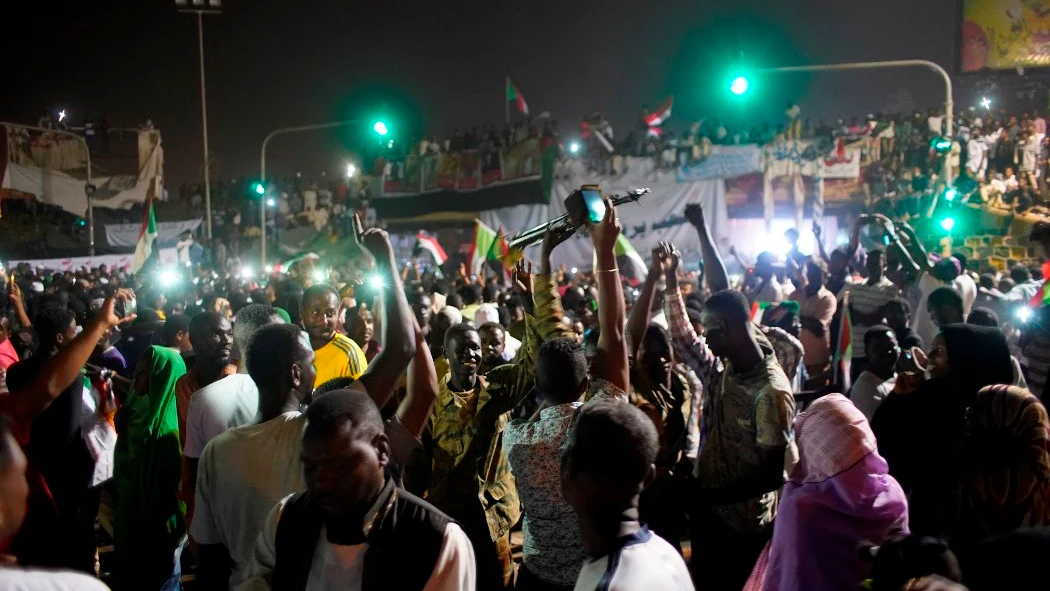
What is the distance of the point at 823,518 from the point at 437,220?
22595 mm

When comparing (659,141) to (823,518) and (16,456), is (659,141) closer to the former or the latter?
(823,518)

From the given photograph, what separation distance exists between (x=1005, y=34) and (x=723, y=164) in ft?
49.6

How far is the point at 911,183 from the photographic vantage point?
883 inches

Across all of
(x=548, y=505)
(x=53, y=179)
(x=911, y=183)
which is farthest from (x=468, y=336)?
(x=53, y=179)

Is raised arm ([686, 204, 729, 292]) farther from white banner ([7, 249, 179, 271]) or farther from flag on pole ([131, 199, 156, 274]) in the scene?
white banner ([7, 249, 179, 271])

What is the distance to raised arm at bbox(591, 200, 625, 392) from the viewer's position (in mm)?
3518

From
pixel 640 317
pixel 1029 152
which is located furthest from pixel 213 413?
pixel 1029 152

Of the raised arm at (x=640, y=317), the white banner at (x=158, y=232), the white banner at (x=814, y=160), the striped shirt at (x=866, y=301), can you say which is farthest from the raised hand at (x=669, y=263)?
the white banner at (x=158, y=232)

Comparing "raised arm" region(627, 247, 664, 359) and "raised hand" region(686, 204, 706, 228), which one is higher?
"raised hand" region(686, 204, 706, 228)

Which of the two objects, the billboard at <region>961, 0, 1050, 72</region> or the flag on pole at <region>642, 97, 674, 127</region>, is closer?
the flag on pole at <region>642, 97, 674, 127</region>

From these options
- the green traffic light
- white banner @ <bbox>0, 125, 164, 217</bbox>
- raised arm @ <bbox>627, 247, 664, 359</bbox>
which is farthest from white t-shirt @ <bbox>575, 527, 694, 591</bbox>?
white banner @ <bbox>0, 125, 164, 217</bbox>

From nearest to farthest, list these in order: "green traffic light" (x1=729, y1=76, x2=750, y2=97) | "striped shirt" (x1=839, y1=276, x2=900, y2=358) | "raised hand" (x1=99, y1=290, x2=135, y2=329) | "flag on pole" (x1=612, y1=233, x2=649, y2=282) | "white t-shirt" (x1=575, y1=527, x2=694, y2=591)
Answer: "white t-shirt" (x1=575, y1=527, x2=694, y2=591) < "raised hand" (x1=99, y1=290, x2=135, y2=329) < "striped shirt" (x1=839, y1=276, x2=900, y2=358) < "flag on pole" (x1=612, y1=233, x2=649, y2=282) < "green traffic light" (x1=729, y1=76, x2=750, y2=97)

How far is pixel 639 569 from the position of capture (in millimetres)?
2113

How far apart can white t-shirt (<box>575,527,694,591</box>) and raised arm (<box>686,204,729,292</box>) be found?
3112 mm
